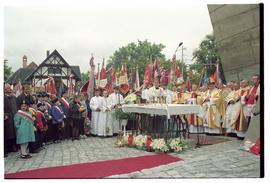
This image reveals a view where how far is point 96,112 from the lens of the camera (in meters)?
11.1

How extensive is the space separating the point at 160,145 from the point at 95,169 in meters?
2.03

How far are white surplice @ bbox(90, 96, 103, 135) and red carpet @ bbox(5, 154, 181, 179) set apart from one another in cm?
403

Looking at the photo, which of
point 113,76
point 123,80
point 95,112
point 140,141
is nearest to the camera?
point 140,141

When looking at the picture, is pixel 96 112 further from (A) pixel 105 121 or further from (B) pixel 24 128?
(B) pixel 24 128

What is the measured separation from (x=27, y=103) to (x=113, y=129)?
3.97 meters

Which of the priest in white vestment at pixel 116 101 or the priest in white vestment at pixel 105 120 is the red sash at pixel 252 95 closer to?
the priest in white vestment at pixel 116 101

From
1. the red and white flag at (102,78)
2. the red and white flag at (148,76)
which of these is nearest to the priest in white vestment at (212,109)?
the red and white flag at (148,76)

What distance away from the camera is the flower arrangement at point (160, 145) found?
307 inches

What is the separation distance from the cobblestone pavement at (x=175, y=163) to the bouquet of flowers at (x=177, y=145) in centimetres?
16

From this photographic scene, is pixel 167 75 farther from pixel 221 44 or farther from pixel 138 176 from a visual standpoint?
pixel 138 176

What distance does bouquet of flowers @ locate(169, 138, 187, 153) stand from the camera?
7.84 m

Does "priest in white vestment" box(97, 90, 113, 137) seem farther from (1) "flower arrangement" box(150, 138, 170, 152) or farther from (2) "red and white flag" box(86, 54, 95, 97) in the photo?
(1) "flower arrangement" box(150, 138, 170, 152)

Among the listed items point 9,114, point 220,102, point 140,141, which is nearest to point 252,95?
point 220,102

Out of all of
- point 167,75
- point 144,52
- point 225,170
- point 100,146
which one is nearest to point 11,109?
point 100,146
